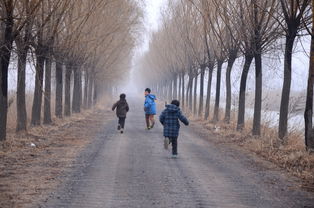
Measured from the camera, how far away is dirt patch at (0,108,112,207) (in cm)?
823

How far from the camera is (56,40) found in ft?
66.1

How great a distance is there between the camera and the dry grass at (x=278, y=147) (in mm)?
11364

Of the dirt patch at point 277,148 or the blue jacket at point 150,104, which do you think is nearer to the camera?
the dirt patch at point 277,148

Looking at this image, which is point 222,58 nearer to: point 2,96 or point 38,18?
point 38,18

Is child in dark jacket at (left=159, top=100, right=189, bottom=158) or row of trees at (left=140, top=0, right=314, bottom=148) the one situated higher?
row of trees at (left=140, top=0, right=314, bottom=148)

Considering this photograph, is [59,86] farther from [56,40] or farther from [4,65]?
[4,65]

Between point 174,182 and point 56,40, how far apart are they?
1216 cm

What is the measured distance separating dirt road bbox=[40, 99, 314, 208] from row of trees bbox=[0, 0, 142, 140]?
331 cm

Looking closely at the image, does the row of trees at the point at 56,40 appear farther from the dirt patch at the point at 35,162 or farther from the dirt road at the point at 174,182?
the dirt road at the point at 174,182

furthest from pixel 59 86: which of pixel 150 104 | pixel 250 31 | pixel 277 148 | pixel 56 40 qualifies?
pixel 277 148

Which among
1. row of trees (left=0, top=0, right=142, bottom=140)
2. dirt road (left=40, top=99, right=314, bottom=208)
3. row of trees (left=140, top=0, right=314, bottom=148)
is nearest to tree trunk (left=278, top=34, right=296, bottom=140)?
row of trees (left=140, top=0, right=314, bottom=148)

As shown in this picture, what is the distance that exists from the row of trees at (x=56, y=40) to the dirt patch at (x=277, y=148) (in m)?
6.25

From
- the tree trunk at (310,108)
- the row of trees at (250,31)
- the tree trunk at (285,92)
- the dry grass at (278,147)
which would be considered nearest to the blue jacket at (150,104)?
the dry grass at (278,147)

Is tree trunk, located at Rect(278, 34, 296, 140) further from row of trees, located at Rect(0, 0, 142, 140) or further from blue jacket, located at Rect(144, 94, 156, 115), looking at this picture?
blue jacket, located at Rect(144, 94, 156, 115)
